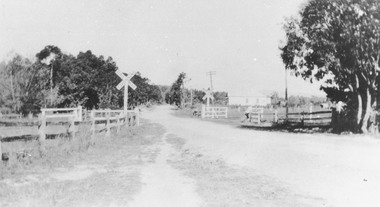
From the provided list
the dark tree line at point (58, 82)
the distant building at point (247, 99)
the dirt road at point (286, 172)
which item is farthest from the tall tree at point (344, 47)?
the distant building at point (247, 99)

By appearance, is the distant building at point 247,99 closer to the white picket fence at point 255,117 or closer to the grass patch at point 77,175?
the white picket fence at point 255,117

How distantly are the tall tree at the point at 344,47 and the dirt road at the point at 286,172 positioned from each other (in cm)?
675

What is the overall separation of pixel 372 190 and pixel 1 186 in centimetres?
689

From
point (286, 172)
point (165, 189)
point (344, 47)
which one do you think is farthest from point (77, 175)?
point (344, 47)

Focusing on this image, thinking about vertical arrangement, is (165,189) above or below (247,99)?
below

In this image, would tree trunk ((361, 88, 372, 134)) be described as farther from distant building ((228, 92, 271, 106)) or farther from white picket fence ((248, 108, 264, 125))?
distant building ((228, 92, 271, 106))

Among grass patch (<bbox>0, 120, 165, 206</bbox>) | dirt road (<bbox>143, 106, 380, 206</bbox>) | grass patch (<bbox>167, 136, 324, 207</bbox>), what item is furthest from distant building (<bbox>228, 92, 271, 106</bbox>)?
grass patch (<bbox>167, 136, 324, 207</bbox>)

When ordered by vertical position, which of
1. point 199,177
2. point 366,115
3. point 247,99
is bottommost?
point 199,177

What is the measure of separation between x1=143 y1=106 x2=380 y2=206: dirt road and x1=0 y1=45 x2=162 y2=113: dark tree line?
130ft

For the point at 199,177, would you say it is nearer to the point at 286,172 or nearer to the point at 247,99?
the point at 286,172

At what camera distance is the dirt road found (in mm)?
7012

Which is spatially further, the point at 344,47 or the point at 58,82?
the point at 58,82

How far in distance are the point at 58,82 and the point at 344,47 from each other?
1977 inches

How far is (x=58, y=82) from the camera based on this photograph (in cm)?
6241
